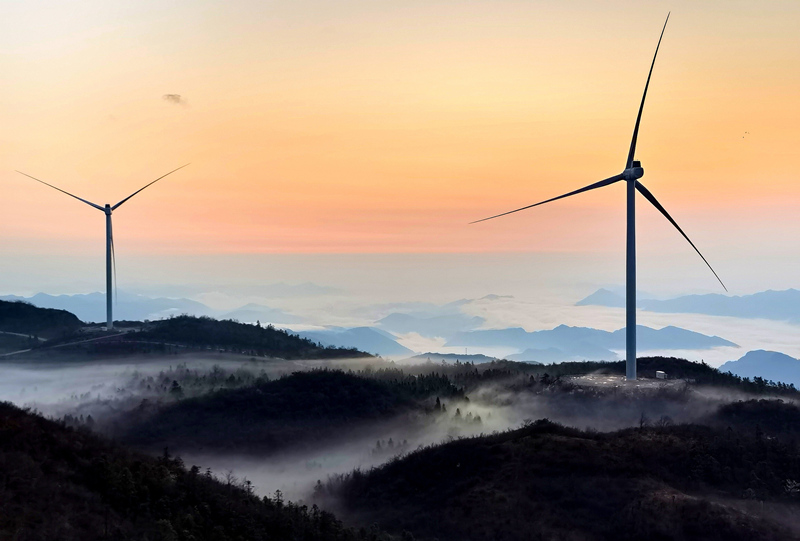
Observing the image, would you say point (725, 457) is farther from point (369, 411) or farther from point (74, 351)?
point (74, 351)

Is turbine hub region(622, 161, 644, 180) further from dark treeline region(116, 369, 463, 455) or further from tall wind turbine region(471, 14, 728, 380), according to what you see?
dark treeline region(116, 369, 463, 455)

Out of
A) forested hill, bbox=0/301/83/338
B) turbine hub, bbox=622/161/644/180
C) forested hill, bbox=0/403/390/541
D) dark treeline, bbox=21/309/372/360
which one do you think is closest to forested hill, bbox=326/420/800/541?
forested hill, bbox=0/403/390/541

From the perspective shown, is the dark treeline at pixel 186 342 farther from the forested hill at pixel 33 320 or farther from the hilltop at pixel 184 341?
the forested hill at pixel 33 320

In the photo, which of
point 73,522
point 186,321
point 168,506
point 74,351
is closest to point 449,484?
point 168,506

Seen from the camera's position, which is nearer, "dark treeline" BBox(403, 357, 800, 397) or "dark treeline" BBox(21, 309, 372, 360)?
"dark treeline" BBox(403, 357, 800, 397)

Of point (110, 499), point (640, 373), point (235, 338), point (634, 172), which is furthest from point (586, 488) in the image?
point (235, 338)
